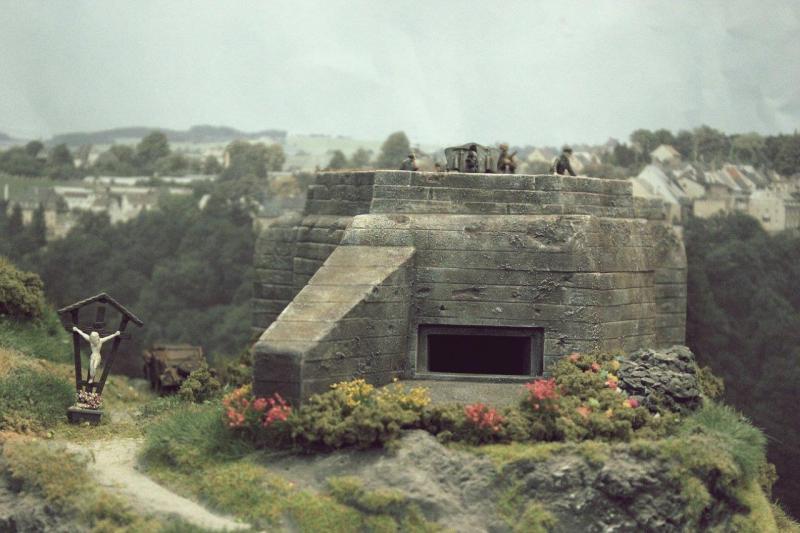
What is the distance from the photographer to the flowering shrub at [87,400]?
2208 centimetres

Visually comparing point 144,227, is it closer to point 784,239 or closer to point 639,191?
point 639,191

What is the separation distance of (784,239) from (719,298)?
3.17 meters

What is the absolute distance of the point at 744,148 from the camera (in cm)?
4147

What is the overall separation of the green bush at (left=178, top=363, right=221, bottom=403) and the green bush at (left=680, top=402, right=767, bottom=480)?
9525 mm

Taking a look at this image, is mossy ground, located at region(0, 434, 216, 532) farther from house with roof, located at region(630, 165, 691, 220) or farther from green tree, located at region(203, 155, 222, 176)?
green tree, located at region(203, 155, 222, 176)

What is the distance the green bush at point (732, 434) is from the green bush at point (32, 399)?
10638 mm

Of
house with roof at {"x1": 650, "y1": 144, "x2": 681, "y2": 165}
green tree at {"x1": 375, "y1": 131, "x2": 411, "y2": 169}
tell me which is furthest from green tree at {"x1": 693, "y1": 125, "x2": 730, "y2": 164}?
green tree at {"x1": 375, "y1": 131, "x2": 411, "y2": 169}

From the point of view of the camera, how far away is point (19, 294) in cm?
2631

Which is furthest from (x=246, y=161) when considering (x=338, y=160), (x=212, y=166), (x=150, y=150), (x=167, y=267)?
(x=167, y=267)

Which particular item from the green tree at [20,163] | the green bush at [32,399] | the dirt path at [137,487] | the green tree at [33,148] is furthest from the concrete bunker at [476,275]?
the green tree at [20,163]

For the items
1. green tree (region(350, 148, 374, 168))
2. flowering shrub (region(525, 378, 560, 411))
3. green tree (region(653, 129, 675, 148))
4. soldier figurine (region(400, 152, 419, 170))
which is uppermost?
green tree (region(653, 129, 675, 148))

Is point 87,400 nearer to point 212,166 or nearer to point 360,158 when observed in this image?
point 360,158

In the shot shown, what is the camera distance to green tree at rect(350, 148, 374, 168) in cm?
5624

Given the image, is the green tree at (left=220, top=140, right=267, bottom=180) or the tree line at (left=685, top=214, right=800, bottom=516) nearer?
the tree line at (left=685, top=214, right=800, bottom=516)
